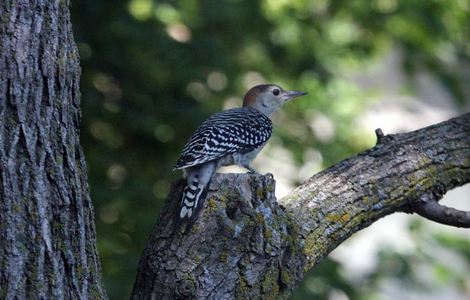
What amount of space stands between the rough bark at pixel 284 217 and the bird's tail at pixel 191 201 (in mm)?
42

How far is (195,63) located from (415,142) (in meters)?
3.25

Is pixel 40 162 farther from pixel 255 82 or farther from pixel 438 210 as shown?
pixel 255 82

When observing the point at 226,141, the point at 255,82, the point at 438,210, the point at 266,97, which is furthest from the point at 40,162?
the point at 255,82

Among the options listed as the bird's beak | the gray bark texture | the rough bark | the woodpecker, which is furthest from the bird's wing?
the gray bark texture

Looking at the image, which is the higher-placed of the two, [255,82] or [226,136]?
[255,82]

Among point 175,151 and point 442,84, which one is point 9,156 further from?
point 442,84

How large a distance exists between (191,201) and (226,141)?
1.78 m

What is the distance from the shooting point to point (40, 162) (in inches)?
151

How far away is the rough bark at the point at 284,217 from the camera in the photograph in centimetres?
434

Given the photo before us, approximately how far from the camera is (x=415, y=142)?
525 centimetres

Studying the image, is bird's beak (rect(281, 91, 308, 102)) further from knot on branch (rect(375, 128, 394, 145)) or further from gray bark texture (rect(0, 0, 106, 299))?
gray bark texture (rect(0, 0, 106, 299))

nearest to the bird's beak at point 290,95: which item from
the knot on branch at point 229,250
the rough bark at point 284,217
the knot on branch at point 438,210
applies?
the rough bark at point 284,217

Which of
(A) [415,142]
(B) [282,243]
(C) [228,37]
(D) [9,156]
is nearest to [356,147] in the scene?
(C) [228,37]

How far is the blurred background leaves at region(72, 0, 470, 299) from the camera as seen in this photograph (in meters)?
7.81
